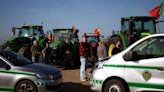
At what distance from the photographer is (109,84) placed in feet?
33.3

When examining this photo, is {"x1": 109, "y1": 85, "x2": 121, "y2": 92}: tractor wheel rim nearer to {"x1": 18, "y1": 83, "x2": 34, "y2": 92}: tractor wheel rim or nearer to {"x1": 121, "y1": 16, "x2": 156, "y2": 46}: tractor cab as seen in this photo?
{"x1": 18, "y1": 83, "x2": 34, "y2": 92}: tractor wheel rim

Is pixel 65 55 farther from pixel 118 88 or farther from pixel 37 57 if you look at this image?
pixel 118 88

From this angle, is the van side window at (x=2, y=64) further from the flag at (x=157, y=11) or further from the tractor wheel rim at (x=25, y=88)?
the flag at (x=157, y=11)

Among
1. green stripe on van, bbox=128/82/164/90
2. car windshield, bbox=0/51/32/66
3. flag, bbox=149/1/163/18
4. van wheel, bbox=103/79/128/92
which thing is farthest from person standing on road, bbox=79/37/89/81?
flag, bbox=149/1/163/18

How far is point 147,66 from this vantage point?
972 cm

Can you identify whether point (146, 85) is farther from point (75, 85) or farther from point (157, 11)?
point (157, 11)

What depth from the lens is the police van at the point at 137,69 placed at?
31.6 ft

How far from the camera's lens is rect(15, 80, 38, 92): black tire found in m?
11.1

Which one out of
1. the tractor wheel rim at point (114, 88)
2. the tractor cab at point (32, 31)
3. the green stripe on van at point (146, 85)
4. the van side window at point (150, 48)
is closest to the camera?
the green stripe on van at point (146, 85)

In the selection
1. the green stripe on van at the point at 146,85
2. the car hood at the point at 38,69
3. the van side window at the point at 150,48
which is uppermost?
the van side window at the point at 150,48

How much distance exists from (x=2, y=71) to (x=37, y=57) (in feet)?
22.8

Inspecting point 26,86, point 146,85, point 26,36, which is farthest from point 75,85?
point 26,36

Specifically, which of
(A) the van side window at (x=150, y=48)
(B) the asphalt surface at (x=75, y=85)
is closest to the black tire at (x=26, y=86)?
(B) the asphalt surface at (x=75, y=85)

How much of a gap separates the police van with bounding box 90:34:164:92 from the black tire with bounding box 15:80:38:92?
1938 mm
